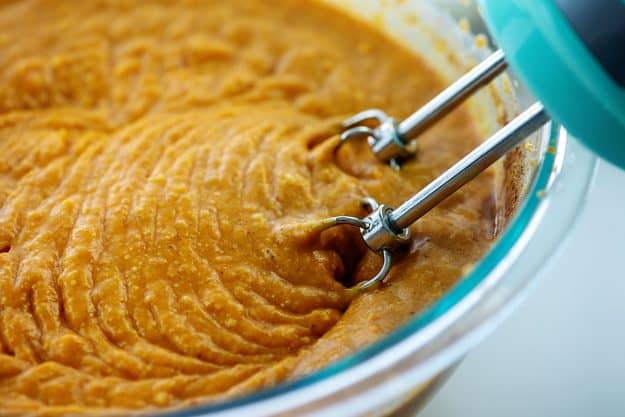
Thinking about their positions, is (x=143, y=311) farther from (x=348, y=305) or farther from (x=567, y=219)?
(x=567, y=219)

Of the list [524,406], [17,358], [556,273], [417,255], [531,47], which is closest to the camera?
[531,47]

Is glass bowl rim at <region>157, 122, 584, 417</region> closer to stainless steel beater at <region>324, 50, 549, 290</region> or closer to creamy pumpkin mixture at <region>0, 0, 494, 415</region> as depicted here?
stainless steel beater at <region>324, 50, 549, 290</region>

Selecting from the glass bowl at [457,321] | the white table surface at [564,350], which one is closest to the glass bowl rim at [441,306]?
the glass bowl at [457,321]

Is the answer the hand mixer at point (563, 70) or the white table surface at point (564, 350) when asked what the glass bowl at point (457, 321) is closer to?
the hand mixer at point (563, 70)

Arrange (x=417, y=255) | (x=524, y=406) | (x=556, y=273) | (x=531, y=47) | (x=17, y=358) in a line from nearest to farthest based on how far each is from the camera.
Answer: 1. (x=531, y=47)
2. (x=17, y=358)
3. (x=417, y=255)
4. (x=524, y=406)
5. (x=556, y=273)

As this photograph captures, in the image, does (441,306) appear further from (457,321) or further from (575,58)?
(575,58)

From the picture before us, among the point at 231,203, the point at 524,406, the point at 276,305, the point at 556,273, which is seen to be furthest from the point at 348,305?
the point at 556,273
